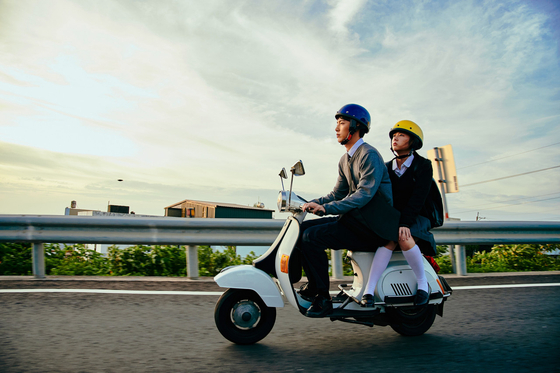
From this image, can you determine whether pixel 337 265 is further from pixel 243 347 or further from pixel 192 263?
pixel 243 347

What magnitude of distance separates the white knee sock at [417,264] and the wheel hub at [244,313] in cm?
122

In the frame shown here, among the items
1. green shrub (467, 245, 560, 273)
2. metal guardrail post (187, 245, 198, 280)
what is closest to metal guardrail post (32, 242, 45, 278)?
metal guardrail post (187, 245, 198, 280)

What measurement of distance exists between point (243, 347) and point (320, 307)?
64cm

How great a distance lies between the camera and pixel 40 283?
18.0 ft

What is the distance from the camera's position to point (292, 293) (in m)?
3.16

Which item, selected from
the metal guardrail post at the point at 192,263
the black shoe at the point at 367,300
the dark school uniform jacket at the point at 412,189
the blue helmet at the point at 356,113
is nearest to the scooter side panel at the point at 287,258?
the black shoe at the point at 367,300

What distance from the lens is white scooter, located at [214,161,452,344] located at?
3.17 m

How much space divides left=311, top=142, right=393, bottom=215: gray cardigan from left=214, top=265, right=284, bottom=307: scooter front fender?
69 cm

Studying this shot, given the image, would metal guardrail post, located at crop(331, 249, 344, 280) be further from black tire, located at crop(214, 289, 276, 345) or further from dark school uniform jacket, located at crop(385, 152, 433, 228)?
black tire, located at crop(214, 289, 276, 345)

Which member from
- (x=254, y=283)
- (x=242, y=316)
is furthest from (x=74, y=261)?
(x=254, y=283)

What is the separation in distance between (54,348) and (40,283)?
2.83m

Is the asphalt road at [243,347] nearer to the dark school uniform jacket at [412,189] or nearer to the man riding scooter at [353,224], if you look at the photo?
the man riding scooter at [353,224]

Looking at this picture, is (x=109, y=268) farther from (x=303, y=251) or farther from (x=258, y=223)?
(x=303, y=251)

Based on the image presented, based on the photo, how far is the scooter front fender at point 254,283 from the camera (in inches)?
123
